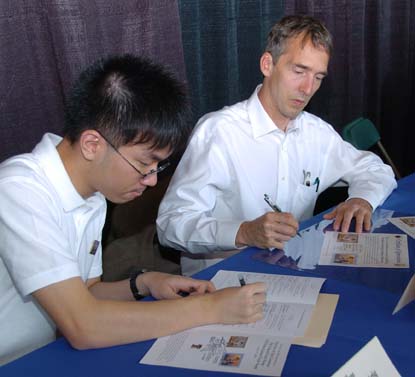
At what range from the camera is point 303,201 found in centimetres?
202

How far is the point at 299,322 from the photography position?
106 centimetres

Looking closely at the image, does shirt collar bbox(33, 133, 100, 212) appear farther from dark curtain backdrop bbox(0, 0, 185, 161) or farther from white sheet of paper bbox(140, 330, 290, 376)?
dark curtain backdrop bbox(0, 0, 185, 161)

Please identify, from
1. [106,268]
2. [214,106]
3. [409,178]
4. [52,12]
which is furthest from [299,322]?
[214,106]

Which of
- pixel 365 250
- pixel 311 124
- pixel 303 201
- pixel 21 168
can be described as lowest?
pixel 303 201

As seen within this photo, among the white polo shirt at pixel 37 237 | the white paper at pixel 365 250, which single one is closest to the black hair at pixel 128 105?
the white polo shirt at pixel 37 237

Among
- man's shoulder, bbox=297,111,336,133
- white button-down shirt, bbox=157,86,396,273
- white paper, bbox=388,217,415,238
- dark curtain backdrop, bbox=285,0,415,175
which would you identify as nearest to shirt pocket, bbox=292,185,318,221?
white button-down shirt, bbox=157,86,396,273

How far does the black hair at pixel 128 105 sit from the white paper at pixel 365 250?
0.52 metres

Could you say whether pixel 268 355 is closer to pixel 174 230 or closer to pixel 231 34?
pixel 174 230

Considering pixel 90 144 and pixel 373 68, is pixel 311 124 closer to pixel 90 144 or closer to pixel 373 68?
pixel 90 144

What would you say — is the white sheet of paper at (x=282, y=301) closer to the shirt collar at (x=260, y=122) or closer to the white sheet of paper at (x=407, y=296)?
the white sheet of paper at (x=407, y=296)

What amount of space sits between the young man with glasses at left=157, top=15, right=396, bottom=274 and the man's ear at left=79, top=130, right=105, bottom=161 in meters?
0.57

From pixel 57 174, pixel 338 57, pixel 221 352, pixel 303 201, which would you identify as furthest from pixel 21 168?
pixel 338 57

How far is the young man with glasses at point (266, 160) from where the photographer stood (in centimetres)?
176

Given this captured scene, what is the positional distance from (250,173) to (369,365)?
3.78ft
